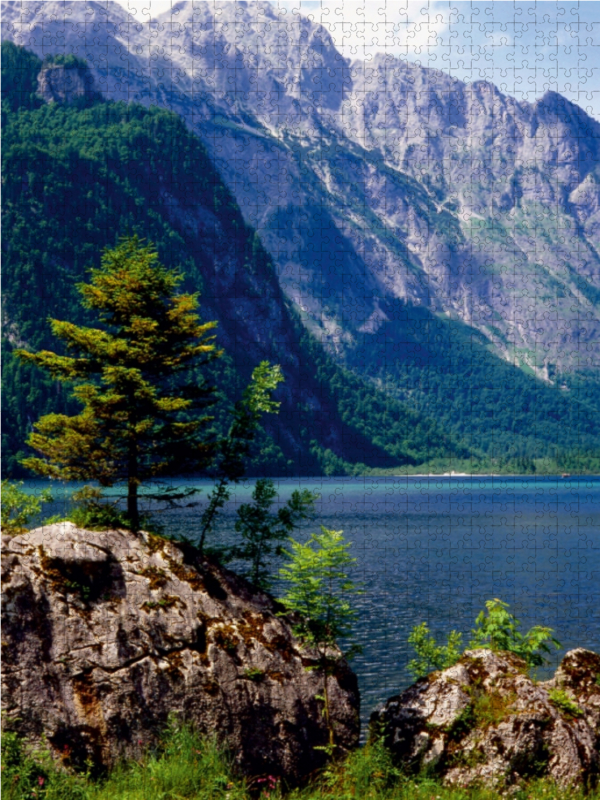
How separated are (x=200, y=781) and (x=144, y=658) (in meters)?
2.36

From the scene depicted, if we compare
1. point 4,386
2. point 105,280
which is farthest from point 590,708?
point 4,386

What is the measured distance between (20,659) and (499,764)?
7.82m

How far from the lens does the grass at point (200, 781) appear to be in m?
11.0

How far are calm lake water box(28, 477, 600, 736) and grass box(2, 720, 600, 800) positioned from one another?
1421 centimetres

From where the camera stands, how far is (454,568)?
62031 millimetres

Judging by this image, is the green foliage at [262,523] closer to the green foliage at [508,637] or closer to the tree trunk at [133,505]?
the tree trunk at [133,505]

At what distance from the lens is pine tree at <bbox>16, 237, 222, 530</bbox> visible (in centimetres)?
1558

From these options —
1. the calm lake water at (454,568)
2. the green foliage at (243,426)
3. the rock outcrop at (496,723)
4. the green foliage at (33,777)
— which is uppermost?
the green foliage at (243,426)

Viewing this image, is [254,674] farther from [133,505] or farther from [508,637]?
[508,637]

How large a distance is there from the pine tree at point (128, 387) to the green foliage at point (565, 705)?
761 centimetres

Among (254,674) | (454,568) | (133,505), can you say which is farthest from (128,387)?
(454,568)

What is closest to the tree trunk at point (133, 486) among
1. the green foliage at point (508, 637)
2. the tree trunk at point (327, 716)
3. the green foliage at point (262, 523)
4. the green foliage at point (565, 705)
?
the green foliage at point (262, 523)

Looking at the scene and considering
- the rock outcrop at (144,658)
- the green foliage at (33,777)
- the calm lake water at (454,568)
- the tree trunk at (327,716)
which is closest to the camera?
the green foliage at (33,777)

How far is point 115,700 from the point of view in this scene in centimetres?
1293
